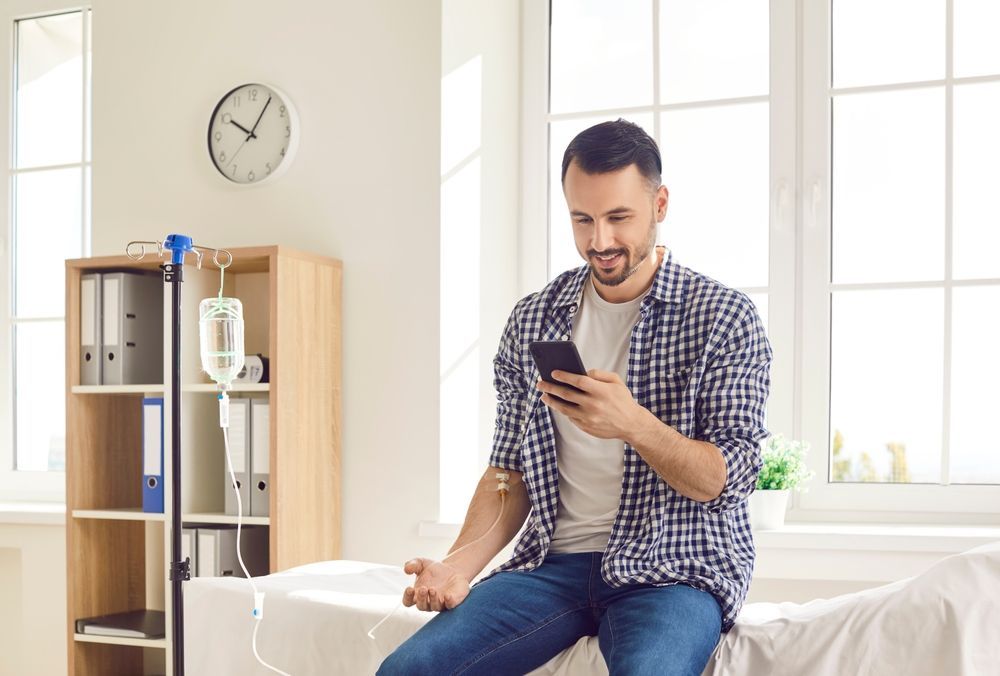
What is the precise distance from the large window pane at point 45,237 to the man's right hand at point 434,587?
242cm

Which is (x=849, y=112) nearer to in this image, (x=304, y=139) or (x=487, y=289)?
(x=487, y=289)

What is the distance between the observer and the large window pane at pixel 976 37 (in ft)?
9.00

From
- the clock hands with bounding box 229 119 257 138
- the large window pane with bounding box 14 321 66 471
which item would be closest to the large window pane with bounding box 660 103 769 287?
the clock hands with bounding box 229 119 257 138

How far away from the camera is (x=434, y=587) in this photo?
174 cm

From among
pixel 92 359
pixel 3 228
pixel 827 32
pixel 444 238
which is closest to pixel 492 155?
pixel 444 238

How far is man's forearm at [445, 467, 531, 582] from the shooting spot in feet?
6.01

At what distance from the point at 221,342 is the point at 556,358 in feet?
2.83

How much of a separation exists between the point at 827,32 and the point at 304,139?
1.46m

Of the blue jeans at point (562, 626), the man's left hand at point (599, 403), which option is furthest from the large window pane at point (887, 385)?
the man's left hand at point (599, 403)

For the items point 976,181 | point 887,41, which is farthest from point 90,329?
point 976,181

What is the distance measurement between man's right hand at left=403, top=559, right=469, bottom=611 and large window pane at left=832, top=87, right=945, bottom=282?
1559 mm

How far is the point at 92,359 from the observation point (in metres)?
2.95

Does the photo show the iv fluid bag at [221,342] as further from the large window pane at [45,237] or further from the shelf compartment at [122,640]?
the large window pane at [45,237]

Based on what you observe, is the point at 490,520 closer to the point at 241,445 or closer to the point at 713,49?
the point at 241,445
